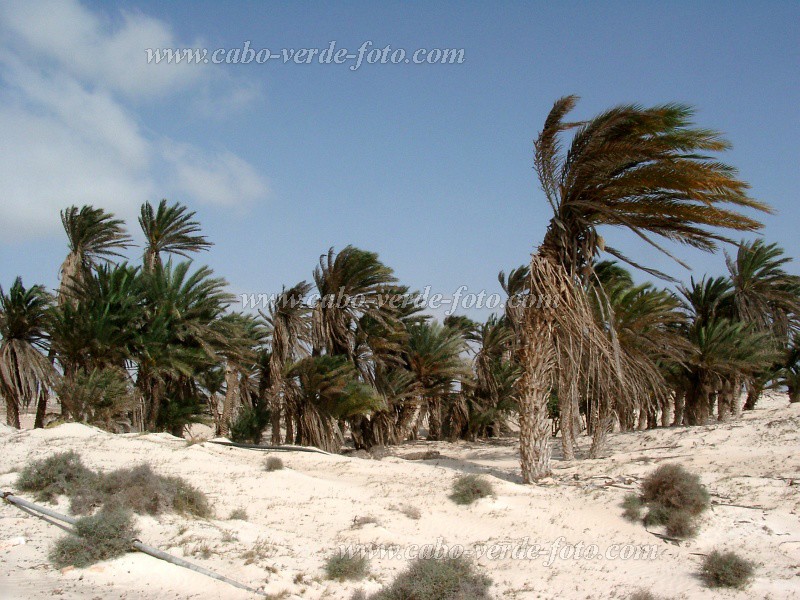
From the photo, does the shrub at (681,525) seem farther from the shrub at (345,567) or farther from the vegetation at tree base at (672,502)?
the shrub at (345,567)

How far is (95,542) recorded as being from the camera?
7.89 m

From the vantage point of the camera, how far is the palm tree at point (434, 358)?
25.1 m

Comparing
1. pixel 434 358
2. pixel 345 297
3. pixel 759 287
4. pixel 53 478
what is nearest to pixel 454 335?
pixel 434 358

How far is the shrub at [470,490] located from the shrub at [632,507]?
7.58ft

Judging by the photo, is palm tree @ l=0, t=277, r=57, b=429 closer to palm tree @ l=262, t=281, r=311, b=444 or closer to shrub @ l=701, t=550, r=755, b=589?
palm tree @ l=262, t=281, r=311, b=444

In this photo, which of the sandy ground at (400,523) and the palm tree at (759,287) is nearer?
the sandy ground at (400,523)

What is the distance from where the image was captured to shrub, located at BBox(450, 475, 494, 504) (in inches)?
459

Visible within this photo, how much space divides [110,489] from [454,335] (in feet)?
57.2

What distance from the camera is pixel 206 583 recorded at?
24.9 feet

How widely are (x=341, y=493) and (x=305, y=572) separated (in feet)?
13.1

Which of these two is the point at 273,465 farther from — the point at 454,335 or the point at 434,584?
the point at 454,335

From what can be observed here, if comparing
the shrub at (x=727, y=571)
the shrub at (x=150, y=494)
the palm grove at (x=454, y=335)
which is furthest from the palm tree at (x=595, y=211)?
the shrub at (x=150, y=494)

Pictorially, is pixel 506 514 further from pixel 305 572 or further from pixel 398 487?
pixel 305 572

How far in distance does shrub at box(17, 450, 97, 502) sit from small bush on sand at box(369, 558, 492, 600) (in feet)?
16.9
